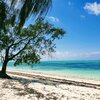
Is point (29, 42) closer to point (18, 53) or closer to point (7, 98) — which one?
point (18, 53)

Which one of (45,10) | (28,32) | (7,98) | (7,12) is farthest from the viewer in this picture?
(28,32)

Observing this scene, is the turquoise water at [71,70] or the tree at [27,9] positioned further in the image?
the turquoise water at [71,70]

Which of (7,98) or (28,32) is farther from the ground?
(28,32)

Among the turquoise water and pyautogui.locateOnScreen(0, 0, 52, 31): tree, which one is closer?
pyautogui.locateOnScreen(0, 0, 52, 31): tree

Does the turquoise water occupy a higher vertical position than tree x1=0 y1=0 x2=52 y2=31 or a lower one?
lower

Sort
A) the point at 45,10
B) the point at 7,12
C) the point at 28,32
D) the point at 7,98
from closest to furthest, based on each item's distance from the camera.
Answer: the point at 45,10
the point at 7,12
the point at 7,98
the point at 28,32

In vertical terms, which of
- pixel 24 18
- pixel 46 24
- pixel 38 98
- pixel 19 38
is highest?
pixel 46 24

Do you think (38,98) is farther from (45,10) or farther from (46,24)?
(46,24)

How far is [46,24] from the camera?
74.8 feet

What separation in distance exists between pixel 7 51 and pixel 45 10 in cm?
1794

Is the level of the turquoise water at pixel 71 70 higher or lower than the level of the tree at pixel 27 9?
lower

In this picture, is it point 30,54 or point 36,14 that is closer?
point 36,14

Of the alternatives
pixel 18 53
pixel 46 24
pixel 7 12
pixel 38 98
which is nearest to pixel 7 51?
pixel 18 53

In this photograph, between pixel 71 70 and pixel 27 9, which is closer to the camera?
pixel 27 9
